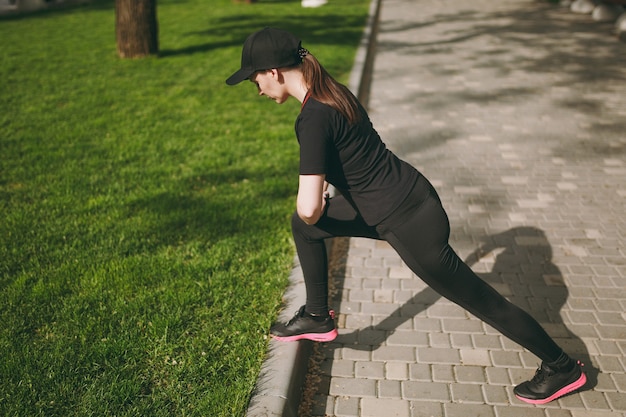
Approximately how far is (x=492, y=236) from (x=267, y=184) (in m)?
2.06

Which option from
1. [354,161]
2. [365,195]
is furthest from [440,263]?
[354,161]

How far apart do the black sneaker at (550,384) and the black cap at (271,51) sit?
76.9 inches

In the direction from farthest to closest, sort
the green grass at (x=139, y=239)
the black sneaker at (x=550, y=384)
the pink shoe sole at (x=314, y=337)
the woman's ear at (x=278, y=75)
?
the pink shoe sole at (x=314, y=337)
the green grass at (x=139, y=239)
the black sneaker at (x=550, y=384)
the woman's ear at (x=278, y=75)

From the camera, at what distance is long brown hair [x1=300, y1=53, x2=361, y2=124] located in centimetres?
246

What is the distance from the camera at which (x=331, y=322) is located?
3.30 meters

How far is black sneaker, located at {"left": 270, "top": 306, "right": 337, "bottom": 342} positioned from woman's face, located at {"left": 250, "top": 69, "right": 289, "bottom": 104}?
132cm

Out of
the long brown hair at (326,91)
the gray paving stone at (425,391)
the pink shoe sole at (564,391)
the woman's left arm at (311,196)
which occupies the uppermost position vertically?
the long brown hair at (326,91)

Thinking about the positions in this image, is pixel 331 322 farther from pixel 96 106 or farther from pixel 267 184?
pixel 96 106

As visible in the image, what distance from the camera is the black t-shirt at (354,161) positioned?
2.41 meters

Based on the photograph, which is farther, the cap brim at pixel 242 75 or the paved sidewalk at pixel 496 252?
the paved sidewalk at pixel 496 252

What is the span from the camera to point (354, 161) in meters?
2.61

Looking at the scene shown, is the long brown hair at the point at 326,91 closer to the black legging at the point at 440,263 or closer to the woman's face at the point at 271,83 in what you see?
the woman's face at the point at 271,83

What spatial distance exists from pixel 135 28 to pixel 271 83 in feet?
28.5

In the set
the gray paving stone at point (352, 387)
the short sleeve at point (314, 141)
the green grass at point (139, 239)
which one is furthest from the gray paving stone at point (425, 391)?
the short sleeve at point (314, 141)
